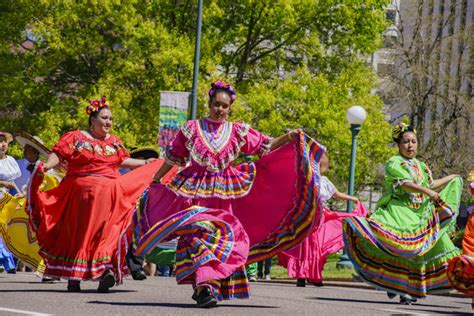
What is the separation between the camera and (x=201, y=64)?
33156 millimetres

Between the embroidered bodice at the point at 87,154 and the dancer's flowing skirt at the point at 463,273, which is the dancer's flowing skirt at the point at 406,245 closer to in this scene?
the dancer's flowing skirt at the point at 463,273

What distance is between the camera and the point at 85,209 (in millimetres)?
11188

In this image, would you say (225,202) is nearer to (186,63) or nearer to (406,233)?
(406,233)

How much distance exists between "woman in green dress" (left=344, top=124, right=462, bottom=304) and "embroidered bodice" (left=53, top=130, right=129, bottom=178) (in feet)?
8.28

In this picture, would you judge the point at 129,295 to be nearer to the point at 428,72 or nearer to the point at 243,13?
the point at 243,13

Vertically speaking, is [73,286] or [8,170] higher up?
[8,170]

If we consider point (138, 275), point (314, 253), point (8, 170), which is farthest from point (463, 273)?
point (8, 170)

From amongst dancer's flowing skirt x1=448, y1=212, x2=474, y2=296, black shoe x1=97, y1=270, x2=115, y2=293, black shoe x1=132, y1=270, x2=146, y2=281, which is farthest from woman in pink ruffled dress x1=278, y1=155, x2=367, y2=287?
black shoe x1=97, y1=270, x2=115, y2=293

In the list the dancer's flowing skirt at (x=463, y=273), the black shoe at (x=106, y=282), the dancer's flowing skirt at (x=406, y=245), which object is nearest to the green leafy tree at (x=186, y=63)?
the dancer's flowing skirt at (x=406, y=245)

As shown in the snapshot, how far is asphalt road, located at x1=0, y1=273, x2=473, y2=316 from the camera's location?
8.55 metres

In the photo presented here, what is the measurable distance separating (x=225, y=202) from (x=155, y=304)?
3.38 ft

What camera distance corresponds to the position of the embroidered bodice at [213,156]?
31.7 feet

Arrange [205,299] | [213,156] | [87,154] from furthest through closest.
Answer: [87,154] < [213,156] < [205,299]

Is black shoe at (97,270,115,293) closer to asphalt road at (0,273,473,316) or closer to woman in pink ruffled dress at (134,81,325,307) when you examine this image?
asphalt road at (0,273,473,316)
